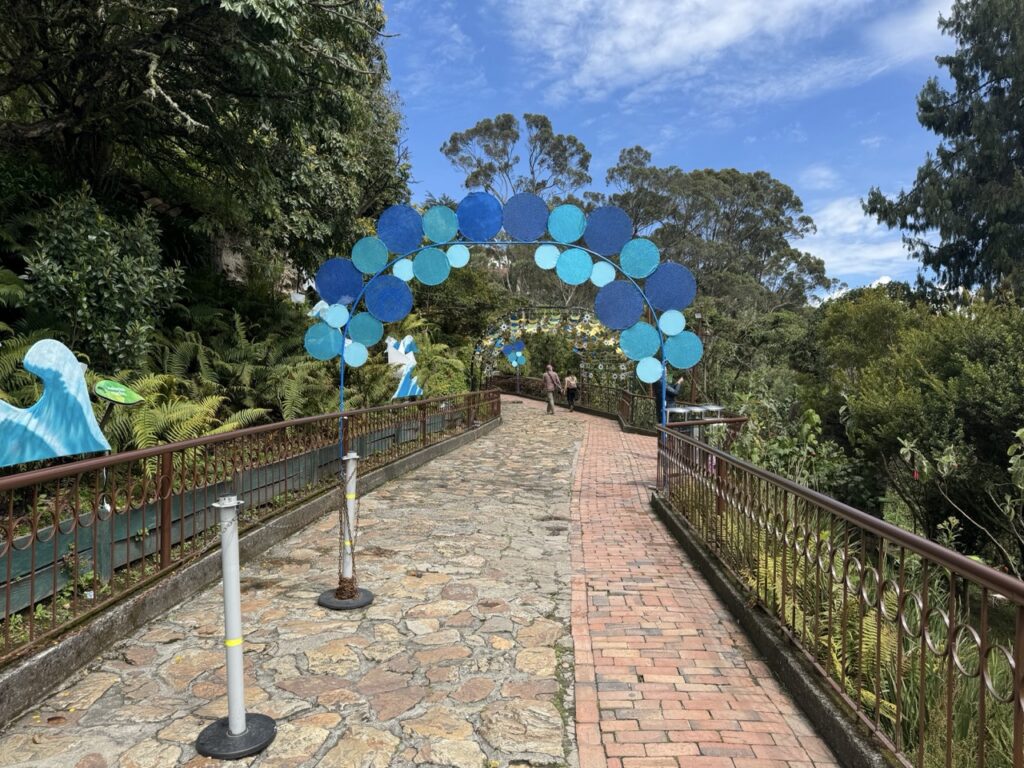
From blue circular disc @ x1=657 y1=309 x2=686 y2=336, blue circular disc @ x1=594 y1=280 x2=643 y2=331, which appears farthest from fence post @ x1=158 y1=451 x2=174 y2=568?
blue circular disc @ x1=657 y1=309 x2=686 y2=336

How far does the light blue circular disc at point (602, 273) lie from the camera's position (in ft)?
30.1

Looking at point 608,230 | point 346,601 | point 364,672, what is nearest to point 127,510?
point 346,601

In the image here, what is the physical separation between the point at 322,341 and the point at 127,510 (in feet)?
17.1

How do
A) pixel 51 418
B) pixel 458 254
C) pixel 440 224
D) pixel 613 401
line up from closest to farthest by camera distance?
1. pixel 51 418
2. pixel 440 224
3. pixel 458 254
4. pixel 613 401

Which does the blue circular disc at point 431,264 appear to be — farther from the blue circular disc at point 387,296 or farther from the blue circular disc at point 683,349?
the blue circular disc at point 683,349

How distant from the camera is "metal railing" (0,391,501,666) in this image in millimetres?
3393

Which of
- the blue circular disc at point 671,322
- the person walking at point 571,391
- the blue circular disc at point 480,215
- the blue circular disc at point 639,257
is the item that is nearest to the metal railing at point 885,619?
the blue circular disc at point 671,322

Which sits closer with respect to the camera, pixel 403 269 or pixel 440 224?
pixel 440 224

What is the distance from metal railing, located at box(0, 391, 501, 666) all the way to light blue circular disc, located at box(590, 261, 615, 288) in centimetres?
396

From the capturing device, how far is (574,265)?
8984 millimetres

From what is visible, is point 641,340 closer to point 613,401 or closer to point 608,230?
point 608,230

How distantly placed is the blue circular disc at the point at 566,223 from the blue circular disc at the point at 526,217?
121 millimetres

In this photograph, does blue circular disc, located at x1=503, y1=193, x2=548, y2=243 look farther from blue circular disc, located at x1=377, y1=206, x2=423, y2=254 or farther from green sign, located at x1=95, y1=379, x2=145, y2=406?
green sign, located at x1=95, y1=379, x2=145, y2=406

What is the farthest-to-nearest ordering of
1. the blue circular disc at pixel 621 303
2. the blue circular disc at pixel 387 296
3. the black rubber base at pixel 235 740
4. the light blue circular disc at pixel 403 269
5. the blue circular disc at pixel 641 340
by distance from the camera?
the light blue circular disc at pixel 403 269 → the blue circular disc at pixel 387 296 → the blue circular disc at pixel 641 340 → the blue circular disc at pixel 621 303 → the black rubber base at pixel 235 740
